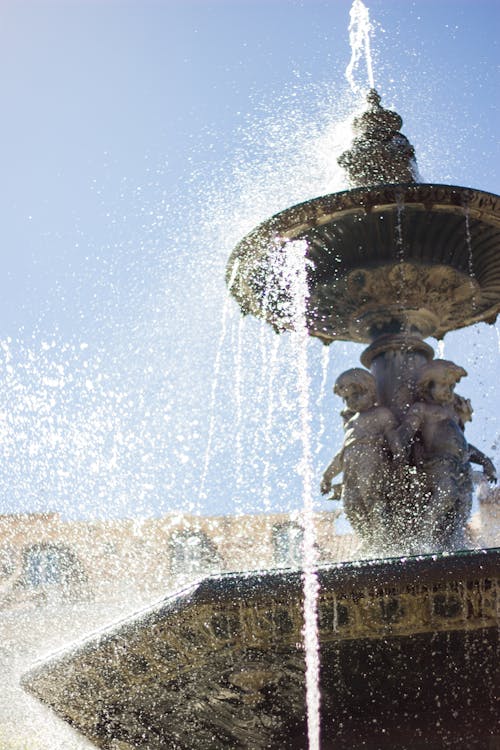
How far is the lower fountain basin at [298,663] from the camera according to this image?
323 centimetres

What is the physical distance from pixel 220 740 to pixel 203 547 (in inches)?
762

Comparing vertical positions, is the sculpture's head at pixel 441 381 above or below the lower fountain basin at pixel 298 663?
above

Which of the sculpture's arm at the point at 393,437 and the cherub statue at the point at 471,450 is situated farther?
the cherub statue at the point at 471,450

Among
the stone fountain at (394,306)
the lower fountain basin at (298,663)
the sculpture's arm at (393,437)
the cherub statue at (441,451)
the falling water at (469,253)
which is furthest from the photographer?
the falling water at (469,253)

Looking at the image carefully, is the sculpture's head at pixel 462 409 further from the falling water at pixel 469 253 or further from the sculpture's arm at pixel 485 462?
the falling water at pixel 469 253

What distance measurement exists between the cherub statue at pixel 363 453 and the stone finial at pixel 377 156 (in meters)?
1.48

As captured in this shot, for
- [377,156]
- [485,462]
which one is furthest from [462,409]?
[377,156]

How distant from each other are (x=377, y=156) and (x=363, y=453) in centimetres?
224

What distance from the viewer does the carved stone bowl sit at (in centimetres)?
540

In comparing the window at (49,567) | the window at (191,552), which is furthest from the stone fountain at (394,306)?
the window at (191,552)

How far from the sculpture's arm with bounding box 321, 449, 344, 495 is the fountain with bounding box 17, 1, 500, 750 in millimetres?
10

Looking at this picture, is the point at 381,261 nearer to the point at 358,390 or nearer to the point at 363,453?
the point at 358,390

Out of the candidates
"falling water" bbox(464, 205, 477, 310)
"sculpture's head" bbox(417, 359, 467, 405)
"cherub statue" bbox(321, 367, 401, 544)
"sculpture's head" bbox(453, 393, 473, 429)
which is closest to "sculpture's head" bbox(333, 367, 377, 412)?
"cherub statue" bbox(321, 367, 401, 544)

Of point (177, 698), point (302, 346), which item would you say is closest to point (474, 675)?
point (177, 698)
